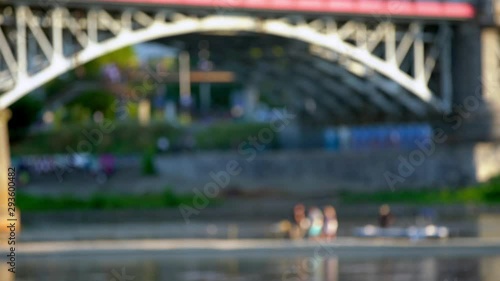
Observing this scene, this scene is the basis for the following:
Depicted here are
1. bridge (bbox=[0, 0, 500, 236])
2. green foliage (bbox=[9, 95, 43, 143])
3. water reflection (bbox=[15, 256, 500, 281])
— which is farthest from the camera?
green foliage (bbox=[9, 95, 43, 143])

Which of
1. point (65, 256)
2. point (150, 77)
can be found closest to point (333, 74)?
point (65, 256)

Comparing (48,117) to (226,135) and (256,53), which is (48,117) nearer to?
(226,135)

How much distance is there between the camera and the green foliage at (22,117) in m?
102

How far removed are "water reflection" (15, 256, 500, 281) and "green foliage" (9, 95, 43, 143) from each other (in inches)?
2092

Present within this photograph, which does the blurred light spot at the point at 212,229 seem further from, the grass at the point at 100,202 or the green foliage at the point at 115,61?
the green foliage at the point at 115,61

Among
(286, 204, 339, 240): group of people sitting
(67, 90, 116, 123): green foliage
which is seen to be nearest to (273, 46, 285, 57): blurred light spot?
(286, 204, 339, 240): group of people sitting

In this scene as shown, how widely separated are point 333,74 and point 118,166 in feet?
67.4

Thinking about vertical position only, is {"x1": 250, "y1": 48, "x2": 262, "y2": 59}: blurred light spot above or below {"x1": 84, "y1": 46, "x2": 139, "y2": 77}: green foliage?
below

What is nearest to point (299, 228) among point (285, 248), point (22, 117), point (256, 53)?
point (285, 248)

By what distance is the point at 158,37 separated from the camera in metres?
65.2

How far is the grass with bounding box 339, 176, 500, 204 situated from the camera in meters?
73.8

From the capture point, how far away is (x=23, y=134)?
4028 inches

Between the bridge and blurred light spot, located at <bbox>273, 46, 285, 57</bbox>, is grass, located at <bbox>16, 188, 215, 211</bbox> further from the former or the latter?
blurred light spot, located at <bbox>273, 46, 285, 57</bbox>

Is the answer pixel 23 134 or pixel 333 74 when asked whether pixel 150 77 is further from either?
pixel 333 74
